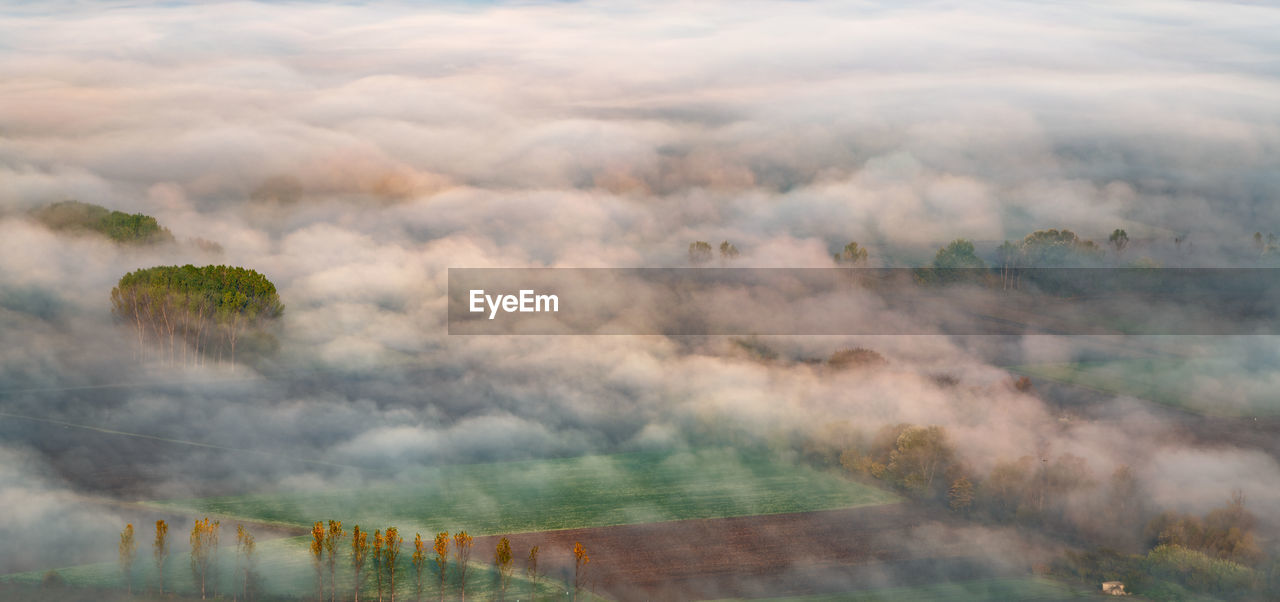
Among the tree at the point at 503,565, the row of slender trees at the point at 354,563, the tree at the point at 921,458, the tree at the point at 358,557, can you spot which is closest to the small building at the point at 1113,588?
the tree at the point at 921,458

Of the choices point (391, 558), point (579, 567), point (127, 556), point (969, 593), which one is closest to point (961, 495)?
point (969, 593)

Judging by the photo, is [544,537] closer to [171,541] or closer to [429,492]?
[429,492]

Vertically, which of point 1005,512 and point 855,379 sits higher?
point 855,379

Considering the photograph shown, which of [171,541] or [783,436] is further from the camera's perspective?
[783,436]

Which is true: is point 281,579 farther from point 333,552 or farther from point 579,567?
point 579,567

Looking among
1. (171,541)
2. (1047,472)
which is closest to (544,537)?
(171,541)

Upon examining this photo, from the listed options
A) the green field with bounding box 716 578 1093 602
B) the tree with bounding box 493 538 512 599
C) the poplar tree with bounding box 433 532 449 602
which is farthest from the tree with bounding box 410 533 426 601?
the green field with bounding box 716 578 1093 602

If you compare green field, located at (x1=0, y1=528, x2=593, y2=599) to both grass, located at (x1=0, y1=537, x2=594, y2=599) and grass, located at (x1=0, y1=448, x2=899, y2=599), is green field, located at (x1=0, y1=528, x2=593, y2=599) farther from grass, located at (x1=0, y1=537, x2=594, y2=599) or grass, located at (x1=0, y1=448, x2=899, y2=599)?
grass, located at (x1=0, y1=448, x2=899, y2=599)
